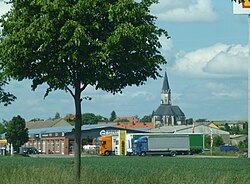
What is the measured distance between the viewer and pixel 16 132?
116312 mm

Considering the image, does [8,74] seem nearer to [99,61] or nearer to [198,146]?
[99,61]

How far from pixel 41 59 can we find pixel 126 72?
1.95 metres

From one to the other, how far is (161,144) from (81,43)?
74660 mm

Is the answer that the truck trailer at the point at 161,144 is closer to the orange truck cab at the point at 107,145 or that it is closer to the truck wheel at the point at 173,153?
the truck wheel at the point at 173,153

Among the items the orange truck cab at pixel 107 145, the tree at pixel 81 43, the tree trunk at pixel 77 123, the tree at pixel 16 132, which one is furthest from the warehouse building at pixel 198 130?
the tree at pixel 81 43

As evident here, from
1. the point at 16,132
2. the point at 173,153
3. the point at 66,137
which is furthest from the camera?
the point at 66,137

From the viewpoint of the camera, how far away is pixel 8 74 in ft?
48.6

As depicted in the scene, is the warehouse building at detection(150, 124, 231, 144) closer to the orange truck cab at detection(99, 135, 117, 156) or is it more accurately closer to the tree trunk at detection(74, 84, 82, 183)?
the orange truck cab at detection(99, 135, 117, 156)

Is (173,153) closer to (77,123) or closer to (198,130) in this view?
(198,130)

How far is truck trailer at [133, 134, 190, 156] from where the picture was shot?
86875 mm

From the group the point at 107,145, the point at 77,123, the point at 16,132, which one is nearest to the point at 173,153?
the point at 107,145

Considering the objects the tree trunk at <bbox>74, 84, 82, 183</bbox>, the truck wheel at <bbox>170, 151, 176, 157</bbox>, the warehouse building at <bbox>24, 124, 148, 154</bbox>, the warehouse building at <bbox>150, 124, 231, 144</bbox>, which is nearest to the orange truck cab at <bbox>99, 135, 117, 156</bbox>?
the truck wheel at <bbox>170, 151, 176, 157</bbox>

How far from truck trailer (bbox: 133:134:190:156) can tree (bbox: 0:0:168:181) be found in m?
72.1

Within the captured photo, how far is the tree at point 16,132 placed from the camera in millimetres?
115812
